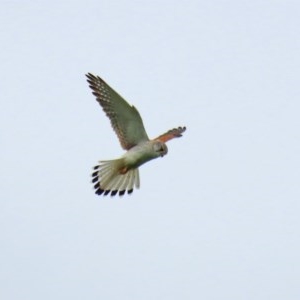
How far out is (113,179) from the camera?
102ft

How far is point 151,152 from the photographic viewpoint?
30.7 m

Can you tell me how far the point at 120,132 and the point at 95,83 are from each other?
3.61ft

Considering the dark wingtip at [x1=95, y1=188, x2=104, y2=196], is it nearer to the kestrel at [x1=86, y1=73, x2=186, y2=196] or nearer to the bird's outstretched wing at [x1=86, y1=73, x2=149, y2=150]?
the kestrel at [x1=86, y1=73, x2=186, y2=196]

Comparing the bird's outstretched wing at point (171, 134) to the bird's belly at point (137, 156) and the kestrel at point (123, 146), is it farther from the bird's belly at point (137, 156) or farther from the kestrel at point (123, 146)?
the bird's belly at point (137, 156)

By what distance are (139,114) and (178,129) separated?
1.76 meters

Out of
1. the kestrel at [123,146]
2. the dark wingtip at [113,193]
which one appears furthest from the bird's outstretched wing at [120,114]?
the dark wingtip at [113,193]

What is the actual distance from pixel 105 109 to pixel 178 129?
6.74 feet

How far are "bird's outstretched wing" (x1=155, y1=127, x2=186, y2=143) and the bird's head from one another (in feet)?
1.76

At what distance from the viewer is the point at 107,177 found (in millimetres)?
31125

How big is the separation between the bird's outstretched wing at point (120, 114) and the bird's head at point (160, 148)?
0.43 m

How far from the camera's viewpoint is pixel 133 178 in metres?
31.2

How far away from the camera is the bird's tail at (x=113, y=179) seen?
102 ft

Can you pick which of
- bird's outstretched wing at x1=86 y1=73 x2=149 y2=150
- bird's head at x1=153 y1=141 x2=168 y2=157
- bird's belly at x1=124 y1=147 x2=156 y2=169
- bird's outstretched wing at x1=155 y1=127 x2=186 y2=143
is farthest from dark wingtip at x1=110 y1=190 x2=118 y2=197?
bird's outstretched wing at x1=155 y1=127 x2=186 y2=143

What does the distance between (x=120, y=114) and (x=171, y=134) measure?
1.62 metres
